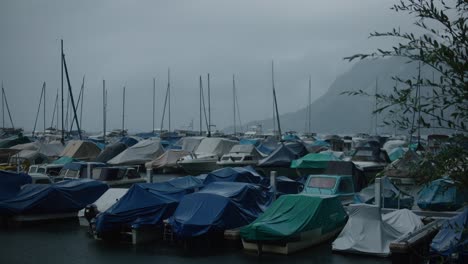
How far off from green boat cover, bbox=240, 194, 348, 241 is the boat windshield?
308cm

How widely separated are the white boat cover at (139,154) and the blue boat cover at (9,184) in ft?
64.0

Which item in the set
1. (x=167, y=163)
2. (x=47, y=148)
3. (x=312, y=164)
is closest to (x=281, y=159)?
(x=312, y=164)

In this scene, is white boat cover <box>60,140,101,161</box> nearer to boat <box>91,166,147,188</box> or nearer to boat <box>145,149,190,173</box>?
boat <box>145,149,190,173</box>

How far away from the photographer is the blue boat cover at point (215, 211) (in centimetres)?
1706

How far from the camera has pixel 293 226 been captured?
1617cm

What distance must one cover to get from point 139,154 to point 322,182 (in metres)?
27.4

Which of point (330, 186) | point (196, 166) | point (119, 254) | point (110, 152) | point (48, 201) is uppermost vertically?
point (330, 186)

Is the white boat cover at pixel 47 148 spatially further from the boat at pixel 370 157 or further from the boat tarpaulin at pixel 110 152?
the boat at pixel 370 157

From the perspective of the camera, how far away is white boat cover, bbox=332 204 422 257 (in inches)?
607

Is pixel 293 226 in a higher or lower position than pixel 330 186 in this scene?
lower

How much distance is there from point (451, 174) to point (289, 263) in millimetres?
10050

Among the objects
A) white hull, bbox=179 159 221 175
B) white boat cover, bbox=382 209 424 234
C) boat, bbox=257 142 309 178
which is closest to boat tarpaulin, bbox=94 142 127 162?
white hull, bbox=179 159 221 175

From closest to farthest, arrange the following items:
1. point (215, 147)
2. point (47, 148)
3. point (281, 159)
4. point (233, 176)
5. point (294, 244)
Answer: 1. point (294, 244)
2. point (233, 176)
3. point (281, 159)
4. point (215, 147)
5. point (47, 148)

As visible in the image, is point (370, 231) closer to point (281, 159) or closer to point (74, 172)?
point (281, 159)
